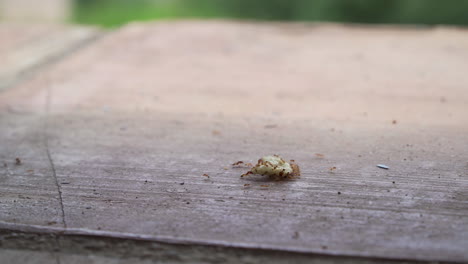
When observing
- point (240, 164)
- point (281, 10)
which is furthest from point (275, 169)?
point (281, 10)

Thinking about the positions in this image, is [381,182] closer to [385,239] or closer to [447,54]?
[385,239]

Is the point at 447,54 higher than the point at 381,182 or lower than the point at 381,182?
higher

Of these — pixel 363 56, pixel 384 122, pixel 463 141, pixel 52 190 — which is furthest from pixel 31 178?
pixel 363 56

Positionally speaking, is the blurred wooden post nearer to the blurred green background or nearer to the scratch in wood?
the blurred green background

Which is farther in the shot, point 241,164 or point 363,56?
point 363,56

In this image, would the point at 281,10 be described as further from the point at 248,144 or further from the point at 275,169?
the point at 275,169

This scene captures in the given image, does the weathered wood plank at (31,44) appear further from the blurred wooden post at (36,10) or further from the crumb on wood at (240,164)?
the blurred wooden post at (36,10)

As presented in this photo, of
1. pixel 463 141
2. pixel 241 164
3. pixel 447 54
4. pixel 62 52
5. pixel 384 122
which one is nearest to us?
pixel 241 164

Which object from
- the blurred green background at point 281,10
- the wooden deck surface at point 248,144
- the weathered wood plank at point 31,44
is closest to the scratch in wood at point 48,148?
the wooden deck surface at point 248,144

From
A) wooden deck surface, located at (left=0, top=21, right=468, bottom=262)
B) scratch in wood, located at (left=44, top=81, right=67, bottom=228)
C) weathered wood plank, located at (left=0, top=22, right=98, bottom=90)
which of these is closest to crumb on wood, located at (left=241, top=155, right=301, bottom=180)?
wooden deck surface, located at (left=0, top=21, right=468, bottom=262)
